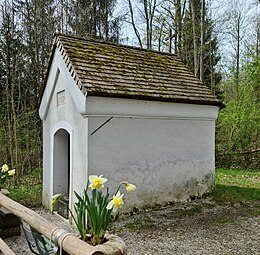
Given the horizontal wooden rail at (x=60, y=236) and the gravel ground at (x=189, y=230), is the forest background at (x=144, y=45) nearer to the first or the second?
the gravel ground at (x=189, y=230)

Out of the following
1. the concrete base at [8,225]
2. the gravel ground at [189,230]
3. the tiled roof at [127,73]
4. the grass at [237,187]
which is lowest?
the grass at [237,187]

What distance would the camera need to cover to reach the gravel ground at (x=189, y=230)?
205 inches

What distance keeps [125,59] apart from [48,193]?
4590mm

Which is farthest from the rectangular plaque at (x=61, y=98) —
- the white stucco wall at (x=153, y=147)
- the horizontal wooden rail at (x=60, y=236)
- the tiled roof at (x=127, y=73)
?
the horizontal wooden rail at (x=60, y=236)

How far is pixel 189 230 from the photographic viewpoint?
620 centimetres

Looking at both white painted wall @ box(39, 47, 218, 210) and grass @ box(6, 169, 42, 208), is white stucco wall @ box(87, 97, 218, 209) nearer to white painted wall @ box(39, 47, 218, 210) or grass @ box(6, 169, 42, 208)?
white painted wall @ box(39, 47, 218, 210)

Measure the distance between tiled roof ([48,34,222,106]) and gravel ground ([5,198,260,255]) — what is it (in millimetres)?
3020

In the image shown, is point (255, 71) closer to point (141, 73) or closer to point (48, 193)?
point (141, 73)

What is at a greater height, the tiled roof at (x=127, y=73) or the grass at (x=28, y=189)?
the tiled roof at (x=127, y=73)

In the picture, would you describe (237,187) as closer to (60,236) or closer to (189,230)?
(189,230)

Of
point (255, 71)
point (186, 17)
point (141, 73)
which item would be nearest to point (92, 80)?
point (141, 73)

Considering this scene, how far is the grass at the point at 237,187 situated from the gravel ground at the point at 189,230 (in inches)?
25.8

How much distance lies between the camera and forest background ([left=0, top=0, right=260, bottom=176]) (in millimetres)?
12203

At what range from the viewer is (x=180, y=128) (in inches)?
325
